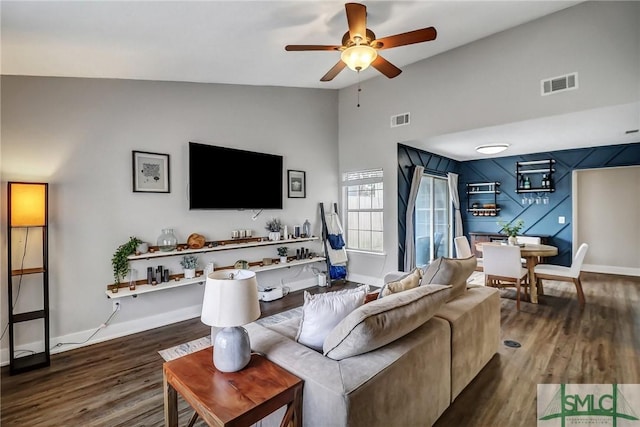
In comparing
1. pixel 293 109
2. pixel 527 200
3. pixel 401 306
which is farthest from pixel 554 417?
pixel 527 200

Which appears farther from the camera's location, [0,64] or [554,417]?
[0,64]

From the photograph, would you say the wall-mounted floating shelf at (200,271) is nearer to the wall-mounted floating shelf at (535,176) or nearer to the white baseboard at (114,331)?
the white baseboard at (114,331)

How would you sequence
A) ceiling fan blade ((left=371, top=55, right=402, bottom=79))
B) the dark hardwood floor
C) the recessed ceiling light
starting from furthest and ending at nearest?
the recessed ceiling light, ceiling fan blade ((left=371, top=55, right=402, bottom=79)), the dark hardwood floor

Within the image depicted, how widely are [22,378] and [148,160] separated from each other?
2313 mm

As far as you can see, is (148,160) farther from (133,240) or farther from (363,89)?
(363,89)

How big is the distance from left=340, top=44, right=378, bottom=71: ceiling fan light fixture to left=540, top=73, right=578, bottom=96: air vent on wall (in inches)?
96.2

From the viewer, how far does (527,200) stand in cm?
657

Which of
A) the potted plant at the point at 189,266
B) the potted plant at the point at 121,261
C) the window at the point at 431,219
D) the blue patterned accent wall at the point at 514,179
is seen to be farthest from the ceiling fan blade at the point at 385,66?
the window at the point at 431,219

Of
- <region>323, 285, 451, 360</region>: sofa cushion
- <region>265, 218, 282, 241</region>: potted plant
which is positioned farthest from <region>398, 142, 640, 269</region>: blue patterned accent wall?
<region>323, 285, 451, 360</region>: sofa cushion

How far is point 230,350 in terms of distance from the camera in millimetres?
1462

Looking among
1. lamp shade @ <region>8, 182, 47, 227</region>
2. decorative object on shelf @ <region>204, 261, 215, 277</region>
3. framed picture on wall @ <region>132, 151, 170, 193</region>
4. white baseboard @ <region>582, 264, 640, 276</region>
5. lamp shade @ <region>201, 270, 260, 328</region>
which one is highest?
framed picture on wall @ <region>132, 151, 170, 193</region>

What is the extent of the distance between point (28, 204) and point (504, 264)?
5.45 metres

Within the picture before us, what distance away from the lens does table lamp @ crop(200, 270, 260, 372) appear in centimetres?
143

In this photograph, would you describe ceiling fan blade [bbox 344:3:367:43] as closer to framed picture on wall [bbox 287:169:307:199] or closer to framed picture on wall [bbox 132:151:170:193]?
framed picture on wall [bbox 132:151:170:193]
